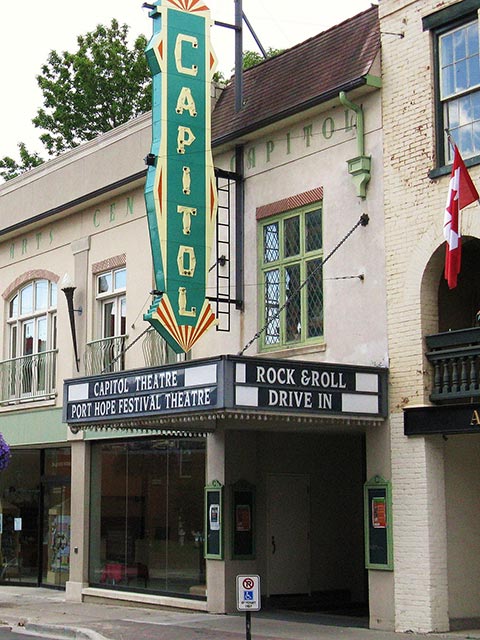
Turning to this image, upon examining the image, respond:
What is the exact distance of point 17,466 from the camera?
26422mm

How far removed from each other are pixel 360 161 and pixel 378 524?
5.37m

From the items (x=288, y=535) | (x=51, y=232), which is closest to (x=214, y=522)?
(x=288, y=535)

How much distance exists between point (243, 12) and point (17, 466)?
41.6 feet

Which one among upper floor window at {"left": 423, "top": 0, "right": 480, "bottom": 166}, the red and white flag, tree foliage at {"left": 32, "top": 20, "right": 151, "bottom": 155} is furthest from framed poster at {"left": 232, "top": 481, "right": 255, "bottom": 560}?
tree foliage at {"left": 32, "top": 20, "right": 151, "bottom": 155}

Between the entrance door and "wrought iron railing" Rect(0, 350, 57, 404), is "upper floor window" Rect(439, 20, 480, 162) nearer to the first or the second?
the entrance door

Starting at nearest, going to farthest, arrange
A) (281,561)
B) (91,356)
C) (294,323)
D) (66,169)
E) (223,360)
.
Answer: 1. (223,360)
2. (294,323)
3. (281,561)
4. (91,356)
5. (66,169)

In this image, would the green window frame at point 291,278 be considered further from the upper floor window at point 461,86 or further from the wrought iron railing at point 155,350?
the upper floor window at point 461,86

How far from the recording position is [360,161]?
16281 mm

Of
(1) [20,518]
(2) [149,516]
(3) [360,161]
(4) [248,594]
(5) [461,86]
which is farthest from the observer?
(1) [20,518]

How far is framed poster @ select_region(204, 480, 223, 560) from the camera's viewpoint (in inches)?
720

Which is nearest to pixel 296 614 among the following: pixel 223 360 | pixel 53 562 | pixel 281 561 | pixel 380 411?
pixel 281 561

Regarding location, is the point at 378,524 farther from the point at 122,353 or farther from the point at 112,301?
the point at 112,301

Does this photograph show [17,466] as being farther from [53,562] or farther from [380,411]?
[380,411]

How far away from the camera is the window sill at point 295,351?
16973 millimetres
